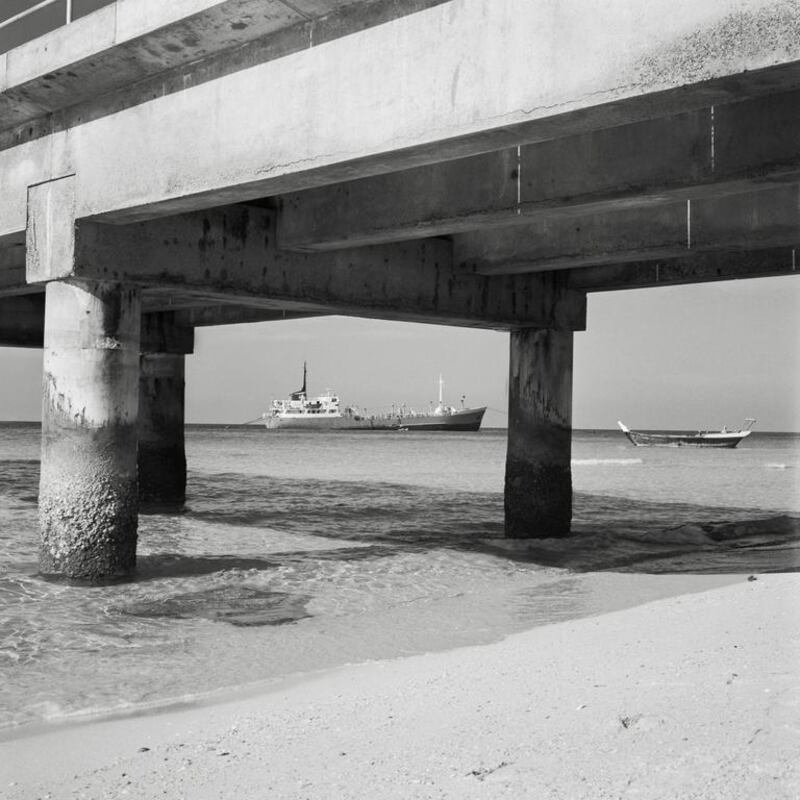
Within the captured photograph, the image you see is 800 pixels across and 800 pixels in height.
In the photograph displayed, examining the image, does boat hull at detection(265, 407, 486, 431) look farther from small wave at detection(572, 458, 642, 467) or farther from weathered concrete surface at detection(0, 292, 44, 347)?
weathered concrete surface at detection(0, 292, 44, 347)

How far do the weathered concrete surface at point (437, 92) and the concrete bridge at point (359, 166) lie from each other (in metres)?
0.02

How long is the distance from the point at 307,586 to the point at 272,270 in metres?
3.35

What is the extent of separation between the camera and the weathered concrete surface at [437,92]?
5.39 meters

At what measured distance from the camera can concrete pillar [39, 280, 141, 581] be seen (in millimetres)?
9820

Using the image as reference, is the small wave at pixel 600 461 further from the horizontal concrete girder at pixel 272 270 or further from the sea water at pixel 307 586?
the horizontal concrete girder at pixel 272 270

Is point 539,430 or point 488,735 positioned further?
point 539,430

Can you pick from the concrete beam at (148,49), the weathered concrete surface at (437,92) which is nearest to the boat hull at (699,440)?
the concrete beam at (148,49)

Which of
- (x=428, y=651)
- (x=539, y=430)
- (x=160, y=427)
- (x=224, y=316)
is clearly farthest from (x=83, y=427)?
(x=160, y=427)

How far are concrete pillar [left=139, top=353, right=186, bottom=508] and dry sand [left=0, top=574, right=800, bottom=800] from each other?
46.8ft

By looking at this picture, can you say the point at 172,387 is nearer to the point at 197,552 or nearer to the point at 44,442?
the point at 197,552

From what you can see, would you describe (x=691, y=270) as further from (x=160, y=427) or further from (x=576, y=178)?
(x=160, y=427)

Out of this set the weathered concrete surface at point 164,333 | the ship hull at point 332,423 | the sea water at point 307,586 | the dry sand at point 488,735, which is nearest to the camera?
the dry sand at point 488,735

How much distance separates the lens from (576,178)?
325 inches

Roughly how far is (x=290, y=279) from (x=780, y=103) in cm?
568
